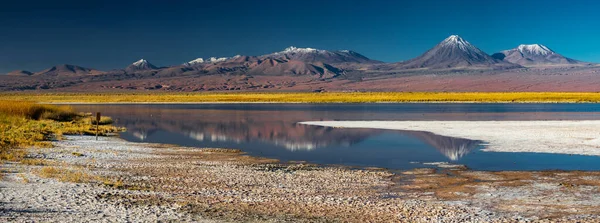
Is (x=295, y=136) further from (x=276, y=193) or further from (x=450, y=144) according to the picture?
(x=276, y=193)

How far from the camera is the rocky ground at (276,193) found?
1246 centimetres

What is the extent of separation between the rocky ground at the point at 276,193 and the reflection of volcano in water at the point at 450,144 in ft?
16.0

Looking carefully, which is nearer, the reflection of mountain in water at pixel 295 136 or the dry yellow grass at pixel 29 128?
the dry yellow grass at pixel 29 128

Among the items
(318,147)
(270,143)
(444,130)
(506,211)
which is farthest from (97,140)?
(506,211)

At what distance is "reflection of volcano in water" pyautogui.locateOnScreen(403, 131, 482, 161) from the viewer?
82.3 feet

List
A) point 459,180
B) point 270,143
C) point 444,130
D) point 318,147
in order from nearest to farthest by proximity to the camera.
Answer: point 459,180, point 318,147, point 270,143, point 444,130

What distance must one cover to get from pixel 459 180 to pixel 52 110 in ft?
121

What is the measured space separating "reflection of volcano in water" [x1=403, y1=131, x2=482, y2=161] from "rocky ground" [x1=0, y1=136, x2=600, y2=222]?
4880 millimetres

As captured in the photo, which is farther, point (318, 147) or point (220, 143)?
point (220, 143)

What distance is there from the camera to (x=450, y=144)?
29.2 metres

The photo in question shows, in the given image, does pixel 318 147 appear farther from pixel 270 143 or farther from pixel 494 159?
pixel 494 159

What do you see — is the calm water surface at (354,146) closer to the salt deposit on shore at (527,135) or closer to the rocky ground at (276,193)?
the salt deposit on shore at (527,135)

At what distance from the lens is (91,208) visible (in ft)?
41.5

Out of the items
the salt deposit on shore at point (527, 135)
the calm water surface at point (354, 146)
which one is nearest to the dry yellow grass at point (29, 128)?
the calm water surface at point (354, 146)
